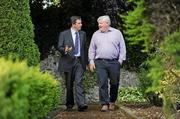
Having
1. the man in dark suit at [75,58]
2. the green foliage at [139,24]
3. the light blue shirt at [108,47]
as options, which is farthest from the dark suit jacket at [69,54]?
the green foliage at [139,24]

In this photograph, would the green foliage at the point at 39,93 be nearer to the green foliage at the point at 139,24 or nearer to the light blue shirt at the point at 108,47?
the green foliage at the point at 139,24

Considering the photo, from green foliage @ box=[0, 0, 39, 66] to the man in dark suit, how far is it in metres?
1.70

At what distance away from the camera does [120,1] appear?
63.2 feet

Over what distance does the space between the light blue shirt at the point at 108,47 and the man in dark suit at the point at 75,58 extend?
0.29m

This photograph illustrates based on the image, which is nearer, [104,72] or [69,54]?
[104,72]

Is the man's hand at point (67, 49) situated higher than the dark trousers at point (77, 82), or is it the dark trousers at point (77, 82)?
the man's hand at point (67, 49)

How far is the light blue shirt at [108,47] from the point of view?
40.9 feet

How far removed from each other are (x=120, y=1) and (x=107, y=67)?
279 inches

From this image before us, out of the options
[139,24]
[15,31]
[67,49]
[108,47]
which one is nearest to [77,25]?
[67,49]

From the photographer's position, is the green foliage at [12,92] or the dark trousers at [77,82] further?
the dark trousers at [77,82]

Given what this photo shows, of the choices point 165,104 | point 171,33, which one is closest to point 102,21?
point 165,104

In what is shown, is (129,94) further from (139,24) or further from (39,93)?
(139,24)

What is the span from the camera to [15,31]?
10938 mm

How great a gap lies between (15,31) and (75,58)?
2.17 meters
